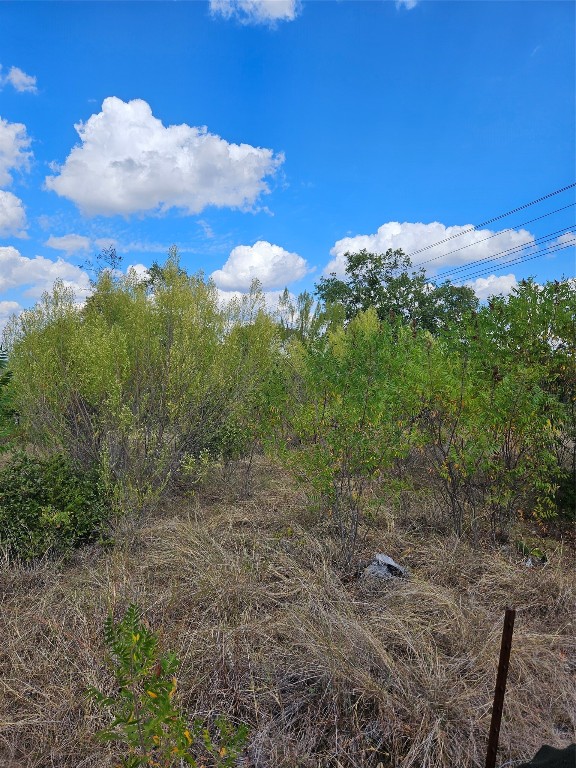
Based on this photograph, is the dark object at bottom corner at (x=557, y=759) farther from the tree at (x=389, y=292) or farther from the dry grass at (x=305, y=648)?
the tree at (x=389, y=292)

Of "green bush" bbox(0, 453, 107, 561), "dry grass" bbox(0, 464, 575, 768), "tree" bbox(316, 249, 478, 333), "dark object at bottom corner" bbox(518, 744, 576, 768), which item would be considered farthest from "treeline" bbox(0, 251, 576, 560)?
"tree" bbox(316, 249, 478, 333)

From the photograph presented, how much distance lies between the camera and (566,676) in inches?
99.8

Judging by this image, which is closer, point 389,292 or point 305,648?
point 305,648

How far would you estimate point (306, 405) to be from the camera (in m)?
4.23

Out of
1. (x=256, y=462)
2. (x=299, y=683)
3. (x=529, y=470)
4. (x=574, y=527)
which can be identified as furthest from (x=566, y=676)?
(x=256, y=462)

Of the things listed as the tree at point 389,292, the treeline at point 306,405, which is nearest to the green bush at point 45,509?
the treeline at point 306,405

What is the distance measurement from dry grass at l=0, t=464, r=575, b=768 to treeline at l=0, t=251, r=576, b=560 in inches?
23.4

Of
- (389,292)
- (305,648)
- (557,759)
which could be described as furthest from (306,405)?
(389,292)

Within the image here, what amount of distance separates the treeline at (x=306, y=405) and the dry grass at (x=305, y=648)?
594mm

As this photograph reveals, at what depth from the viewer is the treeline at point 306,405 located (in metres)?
3.73

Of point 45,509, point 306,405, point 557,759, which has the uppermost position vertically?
point 306,405

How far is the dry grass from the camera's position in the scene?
6.84ft

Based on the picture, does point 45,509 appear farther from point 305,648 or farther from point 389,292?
Result: point 389,292

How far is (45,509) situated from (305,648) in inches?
96.8
